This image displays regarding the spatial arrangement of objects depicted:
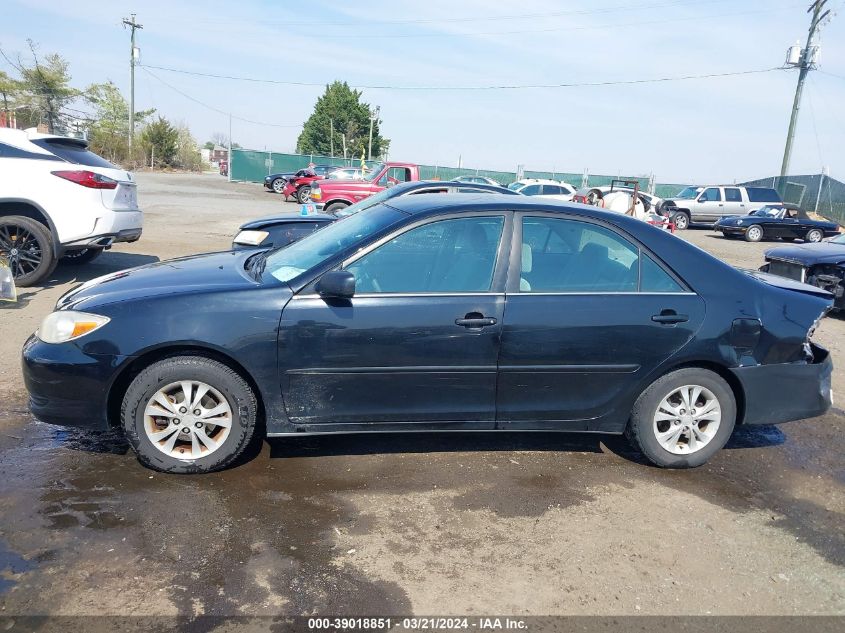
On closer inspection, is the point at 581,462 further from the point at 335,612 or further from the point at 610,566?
the point at 335,612

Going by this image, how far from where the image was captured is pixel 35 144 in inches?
313

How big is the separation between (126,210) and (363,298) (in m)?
6.16

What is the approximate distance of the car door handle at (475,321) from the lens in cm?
381

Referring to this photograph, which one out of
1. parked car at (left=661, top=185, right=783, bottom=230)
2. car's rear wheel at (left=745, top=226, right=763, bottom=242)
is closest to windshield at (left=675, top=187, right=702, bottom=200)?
parked car at (left=661, top=185, right=783, bottom=230)

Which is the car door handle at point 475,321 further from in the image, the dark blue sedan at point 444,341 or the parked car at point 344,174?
the parked car at point 344,174

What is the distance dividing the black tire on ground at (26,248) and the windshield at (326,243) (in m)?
4.88

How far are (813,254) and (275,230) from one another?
730 centimetres

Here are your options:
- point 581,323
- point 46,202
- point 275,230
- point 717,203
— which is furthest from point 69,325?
point 717,203

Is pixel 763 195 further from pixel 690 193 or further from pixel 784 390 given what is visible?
pixel 784 390

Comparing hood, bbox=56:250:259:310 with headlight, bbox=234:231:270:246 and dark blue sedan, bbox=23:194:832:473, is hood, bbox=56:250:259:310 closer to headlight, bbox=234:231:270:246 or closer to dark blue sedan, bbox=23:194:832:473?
dark blue sedan, bbox=23:194:832:473

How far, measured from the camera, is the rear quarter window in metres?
26.6

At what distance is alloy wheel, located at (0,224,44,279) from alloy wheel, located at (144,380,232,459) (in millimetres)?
5463

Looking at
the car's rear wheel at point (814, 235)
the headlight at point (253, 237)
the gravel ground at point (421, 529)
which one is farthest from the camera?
the car's rear wheel at point (814, 235)

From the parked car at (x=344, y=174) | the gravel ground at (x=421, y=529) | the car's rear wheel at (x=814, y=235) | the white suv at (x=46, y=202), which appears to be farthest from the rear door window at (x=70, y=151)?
the car's rear wheel at (x=814, y=235)
